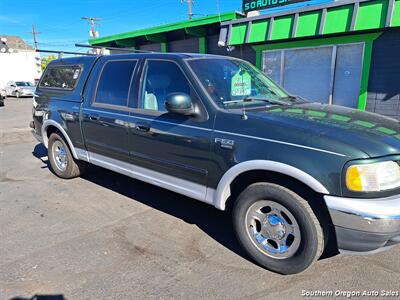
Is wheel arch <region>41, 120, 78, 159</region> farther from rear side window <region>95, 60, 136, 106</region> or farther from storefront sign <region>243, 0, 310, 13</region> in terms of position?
storefront sign <region>243, 0, 310, 13</region>

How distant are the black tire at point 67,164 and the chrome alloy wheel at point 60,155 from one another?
2cm

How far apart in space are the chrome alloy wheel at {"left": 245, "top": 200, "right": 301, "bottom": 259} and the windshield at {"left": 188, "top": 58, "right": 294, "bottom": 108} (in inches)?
41.5

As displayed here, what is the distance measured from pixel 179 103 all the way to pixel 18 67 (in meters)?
43.6

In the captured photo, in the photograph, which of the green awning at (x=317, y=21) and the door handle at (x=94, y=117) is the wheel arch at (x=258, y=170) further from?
the green awning at (x=317, y=21)

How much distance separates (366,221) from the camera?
226 cm

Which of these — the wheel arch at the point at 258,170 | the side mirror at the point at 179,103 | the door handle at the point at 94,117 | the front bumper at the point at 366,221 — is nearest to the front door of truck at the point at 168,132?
the side mirror at the point at 179,103

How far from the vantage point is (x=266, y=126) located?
2688 millimetres

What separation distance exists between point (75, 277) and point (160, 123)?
65.6 inches

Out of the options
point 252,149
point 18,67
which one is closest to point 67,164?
point 252,149

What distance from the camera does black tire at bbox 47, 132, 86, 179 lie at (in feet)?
16.8

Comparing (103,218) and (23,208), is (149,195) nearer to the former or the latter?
(103,218)

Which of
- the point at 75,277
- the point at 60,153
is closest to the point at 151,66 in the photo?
the point at 75,277

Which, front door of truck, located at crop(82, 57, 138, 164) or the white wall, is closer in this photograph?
front door of truck, located at crop(82, 57, 138, 164)

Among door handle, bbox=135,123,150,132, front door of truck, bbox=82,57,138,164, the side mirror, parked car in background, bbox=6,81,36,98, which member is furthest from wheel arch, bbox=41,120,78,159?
parked car in background, bbox=6,81,36,98
